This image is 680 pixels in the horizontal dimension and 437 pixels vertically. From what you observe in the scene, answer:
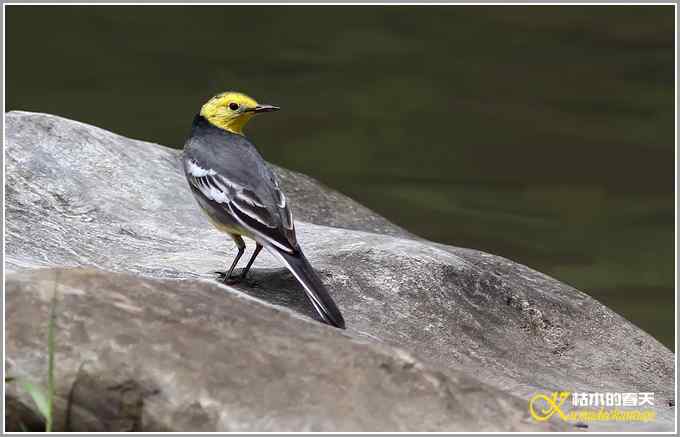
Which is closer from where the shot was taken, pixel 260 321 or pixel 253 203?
pixel 260 321

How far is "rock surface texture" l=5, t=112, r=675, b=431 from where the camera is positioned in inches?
147

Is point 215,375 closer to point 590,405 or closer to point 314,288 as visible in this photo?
point 314,288

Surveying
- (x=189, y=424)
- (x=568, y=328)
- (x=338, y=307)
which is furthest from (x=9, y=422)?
(x=568, y=328)

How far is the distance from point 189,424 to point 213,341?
34cm

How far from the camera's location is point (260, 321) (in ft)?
13.5

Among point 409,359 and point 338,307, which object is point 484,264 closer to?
point 338,307

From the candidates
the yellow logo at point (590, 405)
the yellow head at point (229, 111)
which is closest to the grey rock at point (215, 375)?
the yellow logo at point (590, 405)

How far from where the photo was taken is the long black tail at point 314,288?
4898 millimetres

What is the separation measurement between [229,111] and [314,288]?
193cm

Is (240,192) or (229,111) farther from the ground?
(229,111)

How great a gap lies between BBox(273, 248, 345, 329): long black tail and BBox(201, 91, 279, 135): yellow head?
154 centimetres

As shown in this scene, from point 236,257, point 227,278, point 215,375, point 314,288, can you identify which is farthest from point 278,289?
point 215,375

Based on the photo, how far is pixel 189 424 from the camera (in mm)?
3668

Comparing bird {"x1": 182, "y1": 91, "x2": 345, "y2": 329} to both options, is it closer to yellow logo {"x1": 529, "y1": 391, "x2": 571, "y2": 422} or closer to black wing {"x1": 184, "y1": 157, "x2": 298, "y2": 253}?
black wing {"x1": 184, "y1": 157, "x2": 298, "y2": 253}
